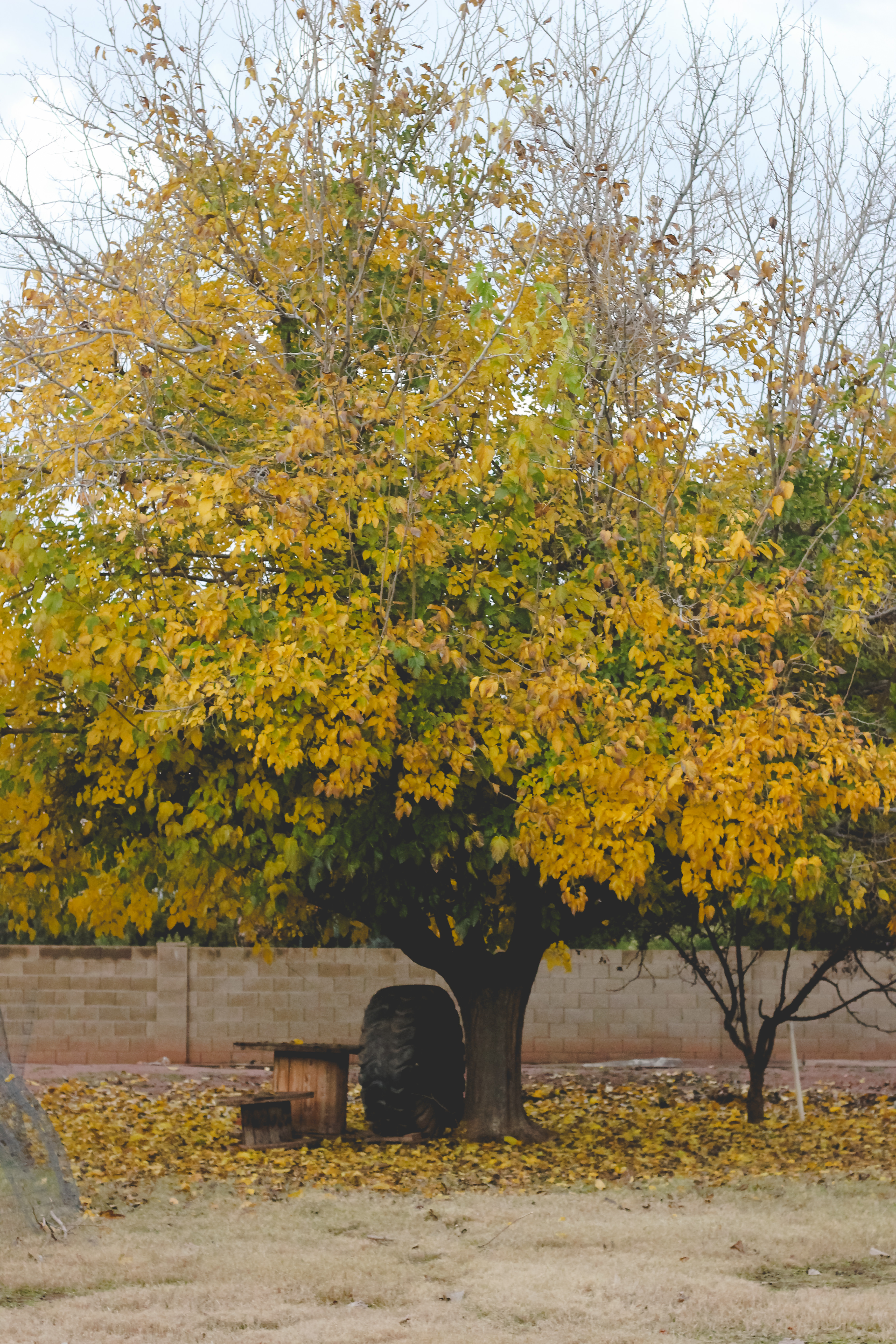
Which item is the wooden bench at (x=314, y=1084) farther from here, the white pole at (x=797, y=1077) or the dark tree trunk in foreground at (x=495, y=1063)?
the white pole at (x=797, y=1077)

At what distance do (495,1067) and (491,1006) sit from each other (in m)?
0.47

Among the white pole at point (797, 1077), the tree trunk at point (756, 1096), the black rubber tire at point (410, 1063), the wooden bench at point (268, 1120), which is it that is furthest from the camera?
the tree trunk at point (756, 1096)

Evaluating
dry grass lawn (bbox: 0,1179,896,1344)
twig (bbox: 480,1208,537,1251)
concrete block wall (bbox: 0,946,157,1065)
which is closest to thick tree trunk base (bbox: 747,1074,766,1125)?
dry grass lawn (bbox: 0,1179,896,1344)

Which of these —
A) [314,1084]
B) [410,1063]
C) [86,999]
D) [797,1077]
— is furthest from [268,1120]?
[86,999]

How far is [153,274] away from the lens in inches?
383

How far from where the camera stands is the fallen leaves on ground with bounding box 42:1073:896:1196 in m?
9.36

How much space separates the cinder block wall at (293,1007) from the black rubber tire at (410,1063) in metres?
4.97

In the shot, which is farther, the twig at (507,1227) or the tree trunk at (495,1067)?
the tree trunk at (495,1067)

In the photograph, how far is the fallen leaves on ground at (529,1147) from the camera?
30.7 feet

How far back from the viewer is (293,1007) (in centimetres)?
1642

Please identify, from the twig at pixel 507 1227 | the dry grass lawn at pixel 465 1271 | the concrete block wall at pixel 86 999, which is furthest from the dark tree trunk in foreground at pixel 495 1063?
the concrete block wall at pixel 86 999

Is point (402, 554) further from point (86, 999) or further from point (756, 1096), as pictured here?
point (86, 999)

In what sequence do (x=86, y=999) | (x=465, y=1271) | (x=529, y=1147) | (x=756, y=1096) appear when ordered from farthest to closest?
(x=86, y=999) < (x=756, y=1096) < (x=529, y=1147) < (x=465, y=1271)

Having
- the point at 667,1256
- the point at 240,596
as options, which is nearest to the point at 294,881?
the point at 240,596
